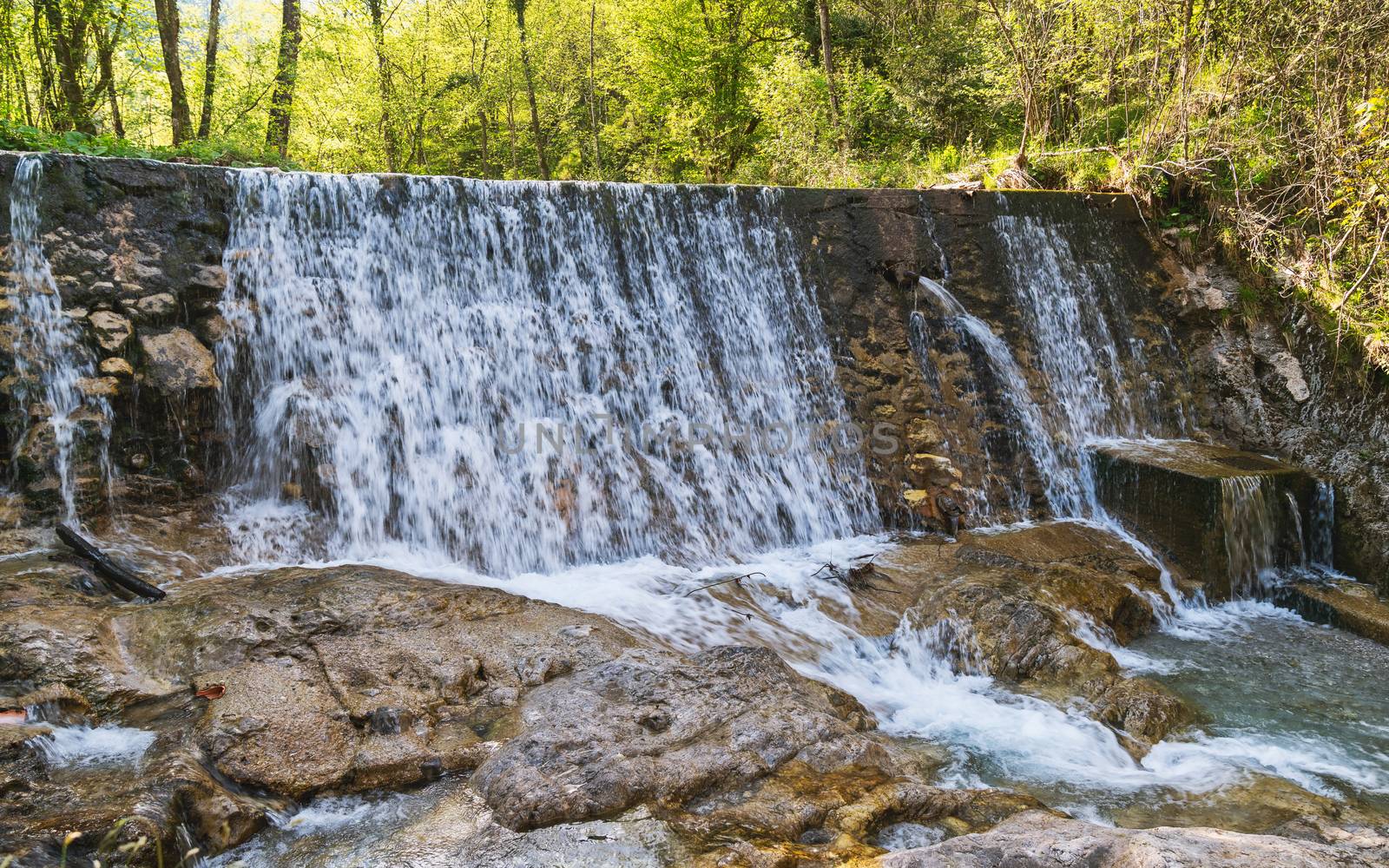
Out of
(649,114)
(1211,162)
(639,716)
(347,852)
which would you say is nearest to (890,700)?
(639,716)

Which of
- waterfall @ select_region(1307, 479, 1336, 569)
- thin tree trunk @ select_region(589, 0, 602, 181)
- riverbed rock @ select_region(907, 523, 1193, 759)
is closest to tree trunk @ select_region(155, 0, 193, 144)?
thin tree trunk @ select_region(589, 0, 602, 181)

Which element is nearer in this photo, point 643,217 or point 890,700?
point 890,700

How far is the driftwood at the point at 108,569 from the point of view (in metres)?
4.46

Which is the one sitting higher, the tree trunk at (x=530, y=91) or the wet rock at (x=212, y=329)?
the tree trunk at (x=530, y=91)

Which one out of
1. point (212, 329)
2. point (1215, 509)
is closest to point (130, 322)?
point (212, 329)

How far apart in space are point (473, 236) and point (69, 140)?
4442mm

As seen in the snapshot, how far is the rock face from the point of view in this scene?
2088mm

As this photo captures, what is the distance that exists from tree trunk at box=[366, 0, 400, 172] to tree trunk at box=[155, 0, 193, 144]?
4755mm

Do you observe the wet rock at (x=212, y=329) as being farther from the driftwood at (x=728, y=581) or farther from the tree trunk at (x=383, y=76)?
the tree trunk at (x=383, y=76)

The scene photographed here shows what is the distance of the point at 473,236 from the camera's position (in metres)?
7.27

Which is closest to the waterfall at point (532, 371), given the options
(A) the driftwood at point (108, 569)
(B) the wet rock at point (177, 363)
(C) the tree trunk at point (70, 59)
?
(B) the wet rock at point (177, 363)

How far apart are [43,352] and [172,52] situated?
7709mm

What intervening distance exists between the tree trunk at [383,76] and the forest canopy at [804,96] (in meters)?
0.06

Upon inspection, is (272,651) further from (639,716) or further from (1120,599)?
(1120,599)
